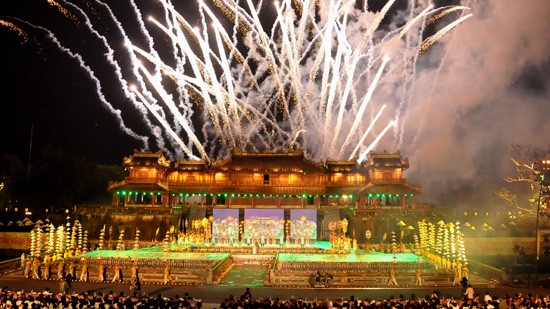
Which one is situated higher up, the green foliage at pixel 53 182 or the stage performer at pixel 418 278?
the green foliage at pixel 53 182

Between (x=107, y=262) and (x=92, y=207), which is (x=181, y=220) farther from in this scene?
(x=107, y=262)

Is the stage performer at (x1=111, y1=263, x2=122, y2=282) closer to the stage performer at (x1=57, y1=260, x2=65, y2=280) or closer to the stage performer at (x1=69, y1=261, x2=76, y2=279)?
the stage performer at (x1=69, y1=261, x2=76, y2=279)

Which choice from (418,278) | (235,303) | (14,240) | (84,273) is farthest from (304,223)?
(14,240)

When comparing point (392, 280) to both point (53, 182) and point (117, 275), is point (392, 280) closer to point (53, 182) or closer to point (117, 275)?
point (117, 275)

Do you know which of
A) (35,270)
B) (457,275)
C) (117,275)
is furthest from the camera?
(35,270)

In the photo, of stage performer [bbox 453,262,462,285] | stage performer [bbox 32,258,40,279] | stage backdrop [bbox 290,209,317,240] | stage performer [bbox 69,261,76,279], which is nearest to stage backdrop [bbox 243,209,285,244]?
stage backdrop [bbox 290,209,317,240]

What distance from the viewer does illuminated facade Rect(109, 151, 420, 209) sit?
37.7 m

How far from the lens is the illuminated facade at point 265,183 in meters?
37.7

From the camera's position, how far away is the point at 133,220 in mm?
35344

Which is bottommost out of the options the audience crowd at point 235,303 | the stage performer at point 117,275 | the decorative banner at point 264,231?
Answer: the stage performer at point 117,275

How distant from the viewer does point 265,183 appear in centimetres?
3897

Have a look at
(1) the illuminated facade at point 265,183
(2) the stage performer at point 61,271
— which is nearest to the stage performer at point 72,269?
(2) the stage performer at point 61,271

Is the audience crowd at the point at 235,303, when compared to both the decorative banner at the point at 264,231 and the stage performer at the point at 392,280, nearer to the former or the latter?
the stage performer at the point at 392,280

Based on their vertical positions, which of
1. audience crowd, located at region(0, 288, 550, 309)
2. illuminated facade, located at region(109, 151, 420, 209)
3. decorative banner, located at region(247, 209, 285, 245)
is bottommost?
audience crowd, located at region(0, 288, 550, 309)
